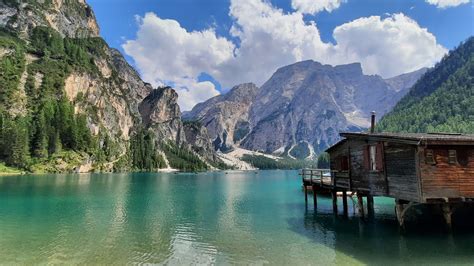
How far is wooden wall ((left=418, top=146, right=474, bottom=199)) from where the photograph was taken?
2738cm

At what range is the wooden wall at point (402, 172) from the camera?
92.2 feet

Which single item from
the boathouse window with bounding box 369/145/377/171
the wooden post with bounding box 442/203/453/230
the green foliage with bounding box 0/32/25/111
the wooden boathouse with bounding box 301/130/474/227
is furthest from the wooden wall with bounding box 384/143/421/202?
the green foliage with bounding box 0/32/25/111

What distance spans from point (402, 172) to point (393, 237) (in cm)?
575

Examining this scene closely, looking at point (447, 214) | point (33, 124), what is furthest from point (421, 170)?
point (33, 124)

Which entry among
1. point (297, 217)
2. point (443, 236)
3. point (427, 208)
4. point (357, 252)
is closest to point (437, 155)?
point (443, 236)

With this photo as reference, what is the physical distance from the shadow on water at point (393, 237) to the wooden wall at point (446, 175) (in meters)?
4.02

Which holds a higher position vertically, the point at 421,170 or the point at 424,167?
the point at 424,167

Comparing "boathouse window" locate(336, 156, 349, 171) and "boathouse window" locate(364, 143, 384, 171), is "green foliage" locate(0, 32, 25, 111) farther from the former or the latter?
"boathouse window" locate(364, 143, 384, 171)

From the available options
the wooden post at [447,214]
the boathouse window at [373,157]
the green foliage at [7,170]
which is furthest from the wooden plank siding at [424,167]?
the green foliage at [7,170]

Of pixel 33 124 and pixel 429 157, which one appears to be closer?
pixel 429 157

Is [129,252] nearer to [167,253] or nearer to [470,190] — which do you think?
[167,253]

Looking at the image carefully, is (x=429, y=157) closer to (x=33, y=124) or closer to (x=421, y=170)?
(x=421, y=170)

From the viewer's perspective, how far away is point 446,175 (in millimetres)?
27766

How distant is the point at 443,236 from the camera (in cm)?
2934
